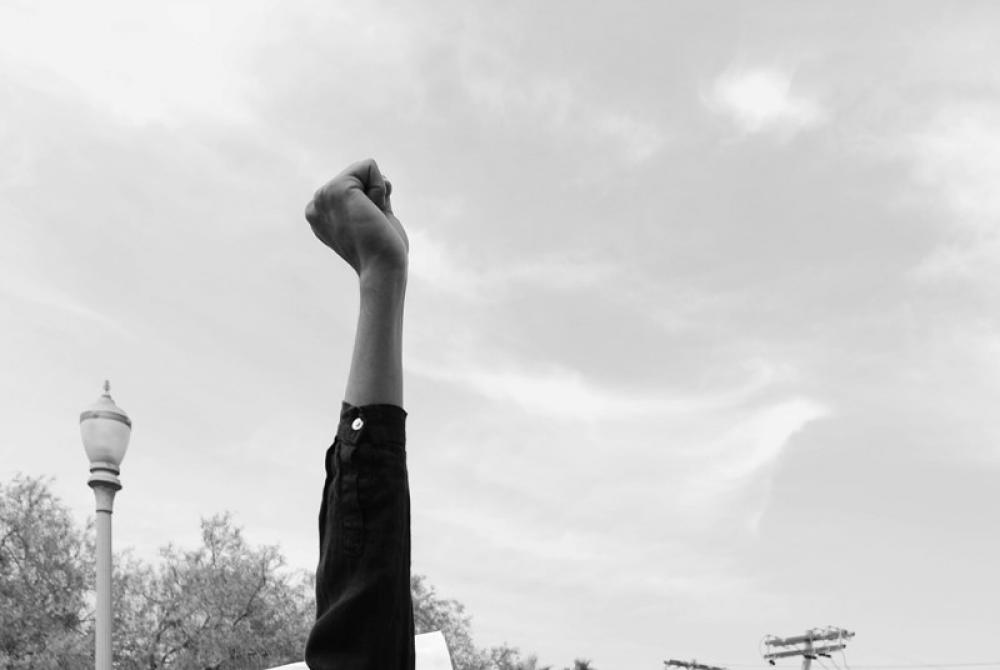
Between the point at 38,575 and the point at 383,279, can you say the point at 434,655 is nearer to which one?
the point at 383,279

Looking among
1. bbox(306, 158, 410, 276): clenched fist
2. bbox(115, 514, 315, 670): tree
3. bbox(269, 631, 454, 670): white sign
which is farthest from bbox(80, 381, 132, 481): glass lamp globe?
bbox(115, 514, 315, 670): tree

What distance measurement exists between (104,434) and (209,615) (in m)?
17.1

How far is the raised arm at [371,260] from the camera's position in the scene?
77.6 inches

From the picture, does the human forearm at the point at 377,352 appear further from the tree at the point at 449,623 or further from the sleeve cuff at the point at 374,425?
the tree at the point at 449,623

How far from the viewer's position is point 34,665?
80.6 feet

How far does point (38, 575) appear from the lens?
85.9 feet

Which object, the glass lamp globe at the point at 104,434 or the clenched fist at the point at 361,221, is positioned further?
the glass lamp globe at the point at 104,434

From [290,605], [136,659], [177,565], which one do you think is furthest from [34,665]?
[290,605]

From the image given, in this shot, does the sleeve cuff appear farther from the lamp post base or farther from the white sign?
the lamp post base

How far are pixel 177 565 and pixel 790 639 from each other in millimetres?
28646

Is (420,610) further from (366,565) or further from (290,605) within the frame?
(366,565)

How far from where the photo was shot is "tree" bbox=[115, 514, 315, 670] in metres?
25.3

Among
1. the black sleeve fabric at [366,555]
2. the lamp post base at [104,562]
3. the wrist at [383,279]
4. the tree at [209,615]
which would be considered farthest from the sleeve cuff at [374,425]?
the tree at [209,615]

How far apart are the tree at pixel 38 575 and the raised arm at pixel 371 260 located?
81.5ft
